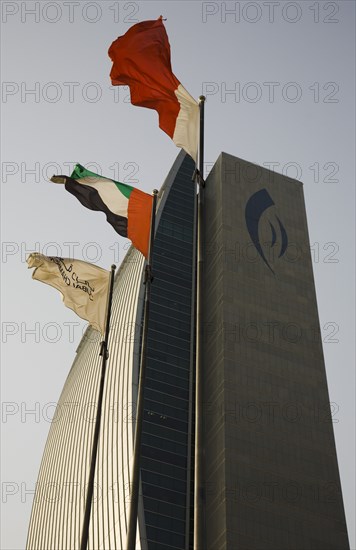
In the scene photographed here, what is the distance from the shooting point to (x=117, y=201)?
89.9 ft

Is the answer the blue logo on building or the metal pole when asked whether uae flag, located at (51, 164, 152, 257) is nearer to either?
the metal pole

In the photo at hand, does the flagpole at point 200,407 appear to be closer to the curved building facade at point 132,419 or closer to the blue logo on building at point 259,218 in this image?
the curved building facade at point 132,419

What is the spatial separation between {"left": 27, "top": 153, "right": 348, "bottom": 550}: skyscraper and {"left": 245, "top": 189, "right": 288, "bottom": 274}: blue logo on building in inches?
4.0

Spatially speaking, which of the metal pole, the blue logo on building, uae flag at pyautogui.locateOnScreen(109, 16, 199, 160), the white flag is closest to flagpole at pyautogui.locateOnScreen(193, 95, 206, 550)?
the metal pole

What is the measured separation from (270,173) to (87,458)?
1182 inches

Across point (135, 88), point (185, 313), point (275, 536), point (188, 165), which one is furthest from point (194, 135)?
point (188, 165)

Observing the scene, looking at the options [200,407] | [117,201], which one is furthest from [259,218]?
[200,407]

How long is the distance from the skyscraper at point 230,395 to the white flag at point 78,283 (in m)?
13.8

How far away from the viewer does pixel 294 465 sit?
147 feet

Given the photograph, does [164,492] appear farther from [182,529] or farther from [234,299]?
[234,299]

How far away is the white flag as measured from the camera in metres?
28.8

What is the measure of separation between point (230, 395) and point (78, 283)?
65.6ft

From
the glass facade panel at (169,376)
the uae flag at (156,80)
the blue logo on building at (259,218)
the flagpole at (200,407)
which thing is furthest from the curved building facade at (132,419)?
the uae flag at (156,80)

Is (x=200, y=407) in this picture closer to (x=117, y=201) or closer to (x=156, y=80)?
(x=117, y=201)
